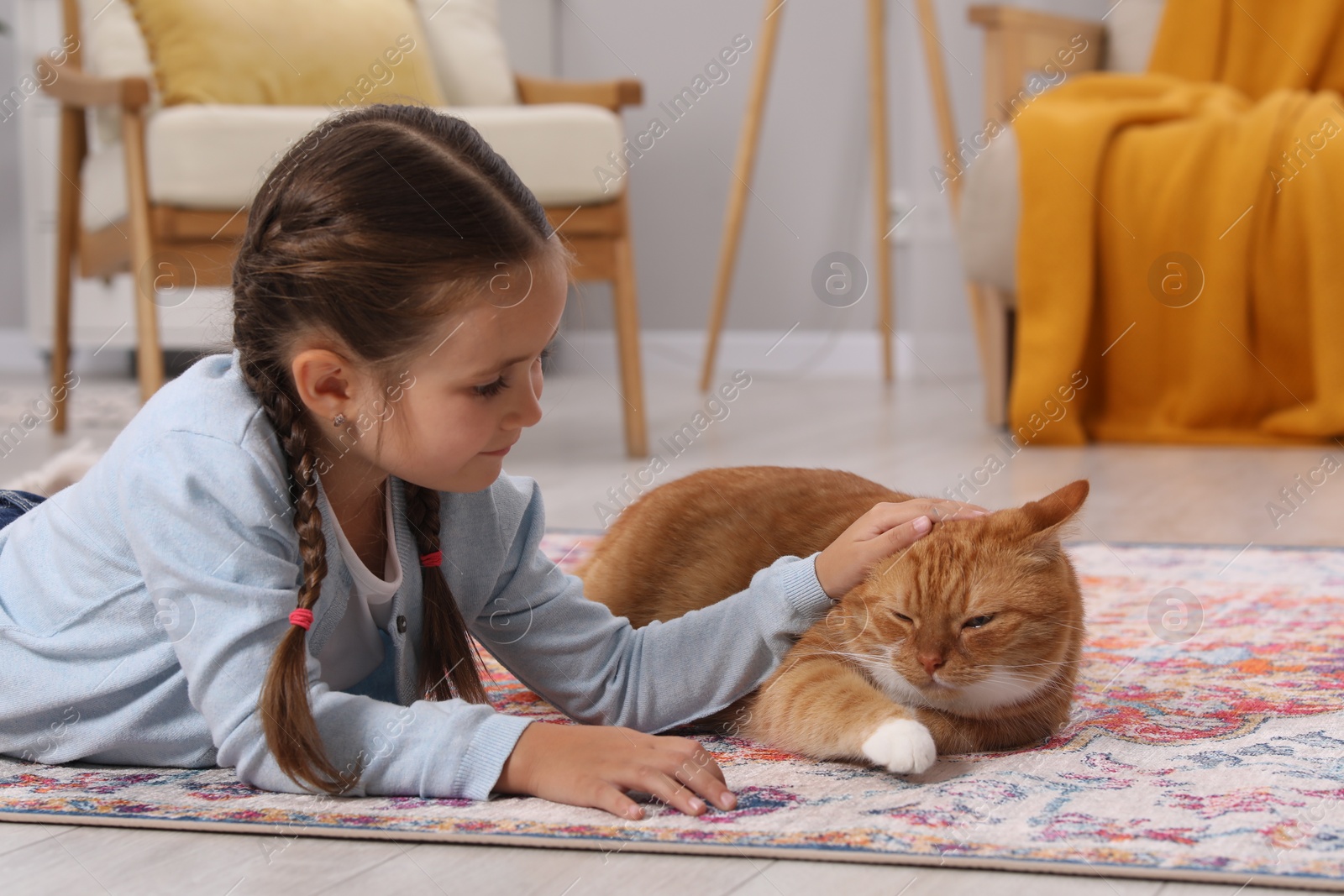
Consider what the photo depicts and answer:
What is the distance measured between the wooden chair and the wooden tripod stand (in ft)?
2.68

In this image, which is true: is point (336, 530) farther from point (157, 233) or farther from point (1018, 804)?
→ point (157, 233)

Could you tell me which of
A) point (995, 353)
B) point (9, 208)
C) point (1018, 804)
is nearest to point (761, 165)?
point (995, 353)

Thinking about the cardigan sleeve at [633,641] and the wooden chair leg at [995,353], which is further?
the wooden chair leg at [995,353]

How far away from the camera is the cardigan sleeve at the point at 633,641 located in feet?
3.38

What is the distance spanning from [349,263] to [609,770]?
0.37 metres

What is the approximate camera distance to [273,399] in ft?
2.98

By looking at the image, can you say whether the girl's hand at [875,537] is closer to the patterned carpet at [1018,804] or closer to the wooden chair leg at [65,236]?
the patterned carpet at [1018,804]

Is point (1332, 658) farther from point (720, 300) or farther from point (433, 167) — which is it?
point (720, 300)

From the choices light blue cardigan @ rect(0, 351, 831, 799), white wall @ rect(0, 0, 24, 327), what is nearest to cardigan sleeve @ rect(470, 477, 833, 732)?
light blue cardigan @ rect(0, 351, 831, 799)

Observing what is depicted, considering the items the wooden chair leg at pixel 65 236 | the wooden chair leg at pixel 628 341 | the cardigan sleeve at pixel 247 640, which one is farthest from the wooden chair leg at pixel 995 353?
the cardigan sleeve at pixel 247 640

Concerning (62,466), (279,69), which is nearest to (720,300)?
(279,69)

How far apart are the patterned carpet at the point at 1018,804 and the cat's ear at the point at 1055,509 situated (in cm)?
17

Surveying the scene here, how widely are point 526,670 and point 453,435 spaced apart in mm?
286

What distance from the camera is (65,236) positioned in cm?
279
